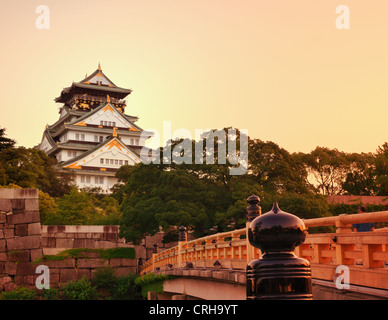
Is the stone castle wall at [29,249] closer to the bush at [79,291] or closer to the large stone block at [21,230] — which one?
the large stone block at [21,230]

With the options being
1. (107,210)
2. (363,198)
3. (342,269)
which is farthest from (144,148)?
(342,269)

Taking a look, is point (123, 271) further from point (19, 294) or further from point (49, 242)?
point (19, 294)

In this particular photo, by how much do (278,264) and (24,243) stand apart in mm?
32017

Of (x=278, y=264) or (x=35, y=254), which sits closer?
(x=278, y=264)

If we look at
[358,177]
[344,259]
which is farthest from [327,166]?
[344,259]

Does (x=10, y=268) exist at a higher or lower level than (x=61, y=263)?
lower

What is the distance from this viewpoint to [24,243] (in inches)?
1318

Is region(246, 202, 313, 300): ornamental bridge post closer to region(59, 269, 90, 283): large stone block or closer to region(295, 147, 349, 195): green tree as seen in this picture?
region(59, 269, 90, 283): large stone block

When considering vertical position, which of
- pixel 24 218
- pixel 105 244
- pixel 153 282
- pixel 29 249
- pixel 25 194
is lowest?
pixel 153 282

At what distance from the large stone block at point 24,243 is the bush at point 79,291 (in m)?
3.11

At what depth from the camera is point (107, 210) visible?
4725cm

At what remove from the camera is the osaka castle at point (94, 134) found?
66.2 meters

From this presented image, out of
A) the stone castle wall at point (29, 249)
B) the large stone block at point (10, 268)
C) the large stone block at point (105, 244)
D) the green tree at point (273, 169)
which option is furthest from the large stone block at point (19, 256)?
the green tree at point (273, 169)

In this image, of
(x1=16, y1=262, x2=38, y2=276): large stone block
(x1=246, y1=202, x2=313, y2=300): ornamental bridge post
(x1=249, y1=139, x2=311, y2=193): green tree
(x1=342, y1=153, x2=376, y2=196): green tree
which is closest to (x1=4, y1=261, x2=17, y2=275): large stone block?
(x1=16, y1=262, x2=38, y2=276): large stone block
